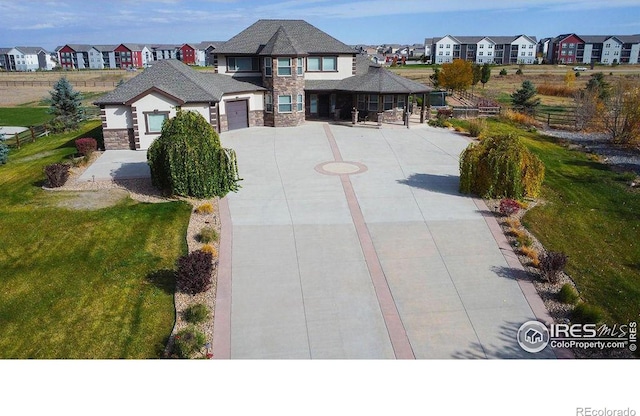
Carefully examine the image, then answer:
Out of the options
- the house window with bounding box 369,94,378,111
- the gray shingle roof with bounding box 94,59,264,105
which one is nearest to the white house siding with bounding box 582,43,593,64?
the house window with bounding box 369,94,378,111

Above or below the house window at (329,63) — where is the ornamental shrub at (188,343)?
below

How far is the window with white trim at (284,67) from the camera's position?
1325 inches

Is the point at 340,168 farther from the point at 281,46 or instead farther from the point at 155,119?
the point at 281,46

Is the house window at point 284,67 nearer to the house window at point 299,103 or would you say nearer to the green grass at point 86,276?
the house window at point 299,103

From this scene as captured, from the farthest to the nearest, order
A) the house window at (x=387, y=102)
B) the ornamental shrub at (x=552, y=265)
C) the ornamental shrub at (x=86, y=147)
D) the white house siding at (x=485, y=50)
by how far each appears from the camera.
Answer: the white house siding at (x=485, y=50)
the house window at (x=387, y=102)
the ornamental shrub at (x=86, y=147)
the ornamental shrub at (x=552, y=265)

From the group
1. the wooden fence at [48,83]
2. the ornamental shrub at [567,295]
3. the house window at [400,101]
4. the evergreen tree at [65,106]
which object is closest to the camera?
the ornamental shrub at [567,295]

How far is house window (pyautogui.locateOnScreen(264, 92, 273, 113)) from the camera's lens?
34.7 metres

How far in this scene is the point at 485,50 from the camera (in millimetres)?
129625

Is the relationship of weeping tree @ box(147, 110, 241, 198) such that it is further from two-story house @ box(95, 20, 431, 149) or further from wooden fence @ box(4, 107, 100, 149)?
wooden fence @ box(4, 107, 100, 149)

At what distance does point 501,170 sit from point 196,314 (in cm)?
1323

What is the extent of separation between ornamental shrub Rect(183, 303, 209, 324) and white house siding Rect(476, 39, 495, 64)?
132 m

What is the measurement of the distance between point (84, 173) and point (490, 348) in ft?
66.6

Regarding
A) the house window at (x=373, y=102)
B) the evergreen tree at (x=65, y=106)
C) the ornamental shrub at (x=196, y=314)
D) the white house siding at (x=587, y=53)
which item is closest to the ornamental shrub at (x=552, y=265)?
the ornamental shrub at (x=196, y=314)

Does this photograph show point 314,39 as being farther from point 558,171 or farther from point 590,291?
point 590,291
